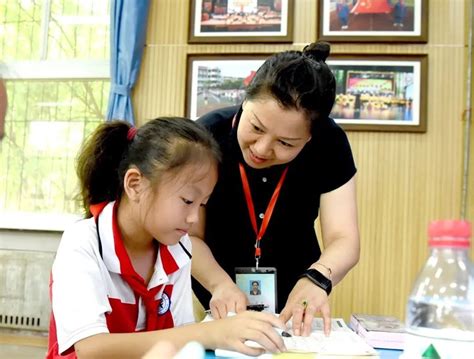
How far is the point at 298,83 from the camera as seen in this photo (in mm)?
1079

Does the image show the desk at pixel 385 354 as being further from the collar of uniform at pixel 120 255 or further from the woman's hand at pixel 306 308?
the collar of uniform at pixel 120 255

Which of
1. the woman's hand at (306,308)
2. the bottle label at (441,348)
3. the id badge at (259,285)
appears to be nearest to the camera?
the bottle label at (441,348)

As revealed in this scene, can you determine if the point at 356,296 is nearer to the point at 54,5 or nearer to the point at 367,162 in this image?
the point at 367,162

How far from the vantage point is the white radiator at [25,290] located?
2926mm

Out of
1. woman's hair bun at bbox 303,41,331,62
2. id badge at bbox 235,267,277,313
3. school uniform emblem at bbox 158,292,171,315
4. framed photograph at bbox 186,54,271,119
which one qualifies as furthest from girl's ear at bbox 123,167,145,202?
framed photograph at bbox 186,54,271,119

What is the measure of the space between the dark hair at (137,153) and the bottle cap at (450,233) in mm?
563

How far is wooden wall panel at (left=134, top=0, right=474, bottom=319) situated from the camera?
109 inches

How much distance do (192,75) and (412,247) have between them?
1.57 m

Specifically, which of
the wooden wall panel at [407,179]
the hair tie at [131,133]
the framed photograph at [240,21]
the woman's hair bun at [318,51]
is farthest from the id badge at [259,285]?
the framed photograph at [240,21]

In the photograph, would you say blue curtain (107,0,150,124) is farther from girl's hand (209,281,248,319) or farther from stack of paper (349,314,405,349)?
Answer: stack of paper (349,314,405,349)

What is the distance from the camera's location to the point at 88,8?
Result: 10.7 feet

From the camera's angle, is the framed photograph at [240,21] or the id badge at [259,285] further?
the framed photograph at [240,21]

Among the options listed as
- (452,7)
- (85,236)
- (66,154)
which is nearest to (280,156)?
(85,236)

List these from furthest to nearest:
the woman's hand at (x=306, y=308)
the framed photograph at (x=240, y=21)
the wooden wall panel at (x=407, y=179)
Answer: the framed photograph at (x=240, y=21) → the wooden wall panel at (x=407, y=179) → the woman's hand at (x=306, y=308)
